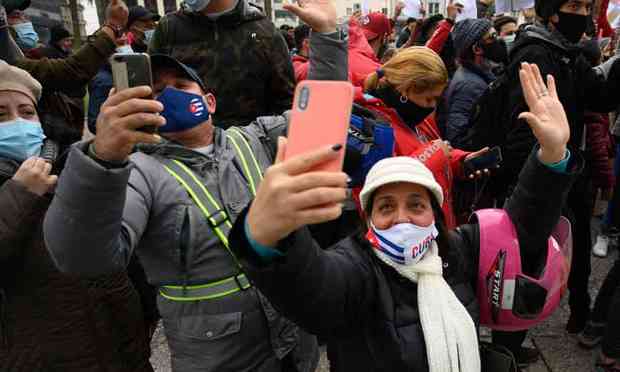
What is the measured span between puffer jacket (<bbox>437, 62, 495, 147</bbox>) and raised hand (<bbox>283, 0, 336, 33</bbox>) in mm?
1860

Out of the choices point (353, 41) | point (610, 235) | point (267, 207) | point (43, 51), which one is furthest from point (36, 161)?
point (610, 235)

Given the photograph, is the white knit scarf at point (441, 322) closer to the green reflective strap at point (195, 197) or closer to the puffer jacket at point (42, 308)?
the green reflective strap at point (195, 197)

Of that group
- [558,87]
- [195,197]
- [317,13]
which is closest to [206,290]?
[195,197]

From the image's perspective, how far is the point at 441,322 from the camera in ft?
4.54

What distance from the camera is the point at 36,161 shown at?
165cm

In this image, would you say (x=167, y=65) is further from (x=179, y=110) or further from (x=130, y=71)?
(x=130, y=71)

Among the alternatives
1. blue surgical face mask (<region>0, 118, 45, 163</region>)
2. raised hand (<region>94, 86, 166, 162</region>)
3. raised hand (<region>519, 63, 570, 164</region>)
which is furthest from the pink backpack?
blue surgical face mask (<region>0, 118, 45, 163</region>)

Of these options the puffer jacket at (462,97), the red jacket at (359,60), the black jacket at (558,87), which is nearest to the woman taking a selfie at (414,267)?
the black jacket at (558,87)

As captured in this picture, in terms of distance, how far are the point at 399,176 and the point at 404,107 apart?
3.38 feet

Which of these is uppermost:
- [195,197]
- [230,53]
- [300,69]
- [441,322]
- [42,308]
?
[230,53]

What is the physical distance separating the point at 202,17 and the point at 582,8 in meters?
2.13

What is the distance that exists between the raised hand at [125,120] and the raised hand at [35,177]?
0.79 meters

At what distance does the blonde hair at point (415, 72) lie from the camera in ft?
7.64

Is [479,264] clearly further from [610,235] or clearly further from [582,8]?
[610,235]
